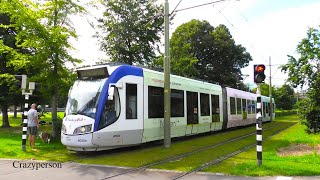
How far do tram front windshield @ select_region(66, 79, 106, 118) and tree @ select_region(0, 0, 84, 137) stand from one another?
3.50 metres

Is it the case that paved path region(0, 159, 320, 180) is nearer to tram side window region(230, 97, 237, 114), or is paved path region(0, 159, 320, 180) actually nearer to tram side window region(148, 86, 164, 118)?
tram side window region(148, 86, 164, 118)

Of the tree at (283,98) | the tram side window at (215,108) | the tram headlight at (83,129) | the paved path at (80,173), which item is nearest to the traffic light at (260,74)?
the paved path at (80,173)

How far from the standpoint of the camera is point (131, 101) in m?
14.1

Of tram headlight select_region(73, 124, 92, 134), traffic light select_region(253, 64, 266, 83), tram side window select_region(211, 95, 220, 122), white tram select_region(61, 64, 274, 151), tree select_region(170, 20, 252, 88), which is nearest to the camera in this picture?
traffic light select_region(253, 64, 266, 83)

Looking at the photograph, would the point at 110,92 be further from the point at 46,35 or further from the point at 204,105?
the point at 204,105

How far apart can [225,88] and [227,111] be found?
1.64 meters

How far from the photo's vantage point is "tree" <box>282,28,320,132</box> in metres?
19.1

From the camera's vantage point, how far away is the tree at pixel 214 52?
48.3 m

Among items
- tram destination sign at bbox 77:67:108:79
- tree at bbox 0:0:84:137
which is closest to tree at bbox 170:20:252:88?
tree at bbox 0:0:84:137

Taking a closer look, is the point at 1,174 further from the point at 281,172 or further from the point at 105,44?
the point at 105,44

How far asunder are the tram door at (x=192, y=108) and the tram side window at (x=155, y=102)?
262 centimetres

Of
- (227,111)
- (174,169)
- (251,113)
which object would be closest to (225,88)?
(227,111)

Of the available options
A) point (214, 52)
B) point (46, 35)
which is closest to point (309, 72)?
point (46, 35)

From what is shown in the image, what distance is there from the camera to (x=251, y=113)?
32.3 metres
